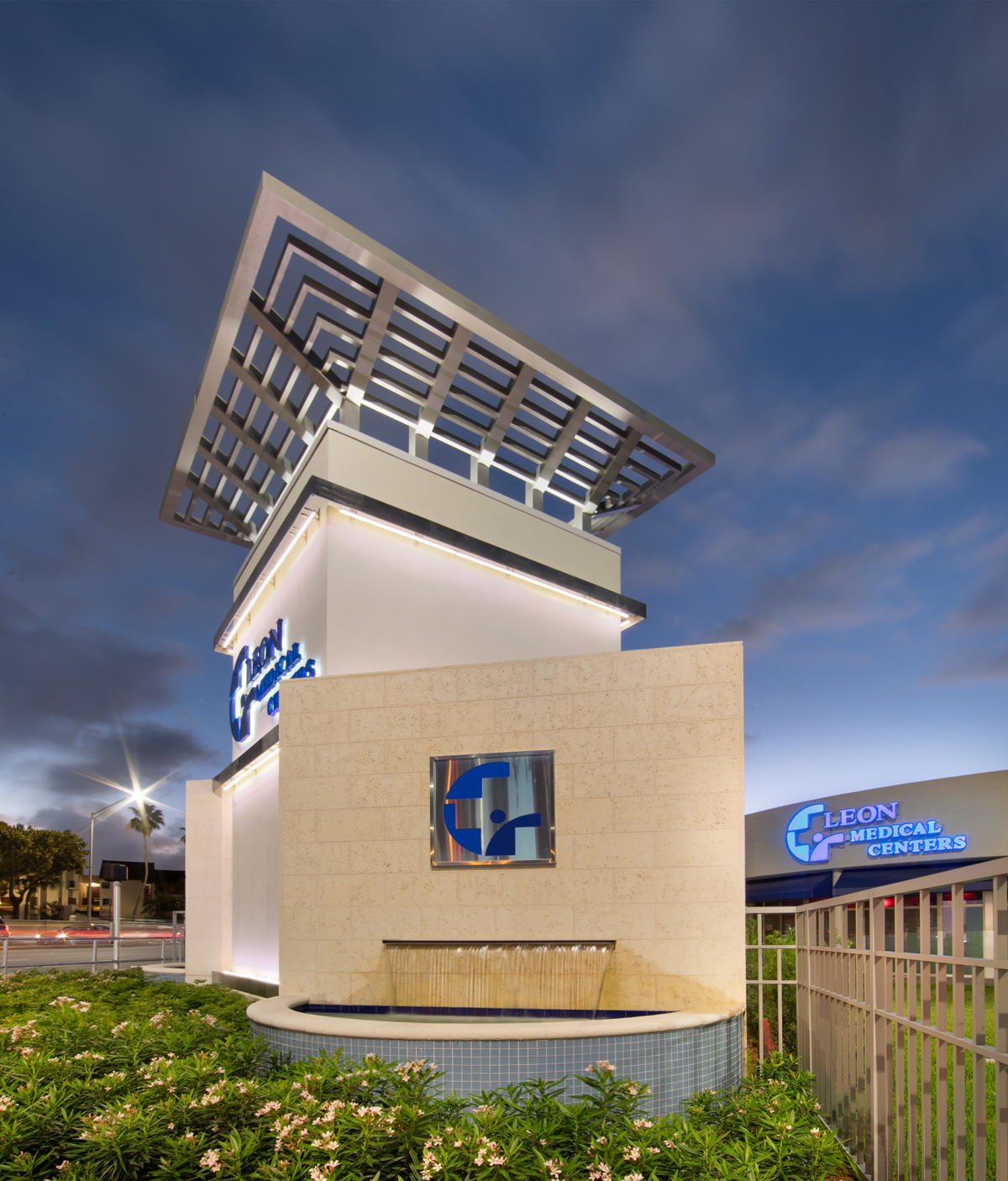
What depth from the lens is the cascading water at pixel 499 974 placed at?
1008 centimetres

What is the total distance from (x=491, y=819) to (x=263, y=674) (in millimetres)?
7966

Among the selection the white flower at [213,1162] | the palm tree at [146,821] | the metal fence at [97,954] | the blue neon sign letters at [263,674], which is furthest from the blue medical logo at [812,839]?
the palm tree at [146,821]

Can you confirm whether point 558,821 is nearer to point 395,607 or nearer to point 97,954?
point 395,607

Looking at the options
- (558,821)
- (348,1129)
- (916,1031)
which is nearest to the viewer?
(916,1031)

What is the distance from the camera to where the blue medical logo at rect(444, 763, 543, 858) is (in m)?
10.7

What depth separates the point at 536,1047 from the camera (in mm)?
7488

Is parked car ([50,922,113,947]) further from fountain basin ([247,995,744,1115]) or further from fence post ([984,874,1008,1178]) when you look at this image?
fence post ([984,874,1008,1178])

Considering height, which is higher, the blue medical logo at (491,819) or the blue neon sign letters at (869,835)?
the blue medical logo at (491,819)

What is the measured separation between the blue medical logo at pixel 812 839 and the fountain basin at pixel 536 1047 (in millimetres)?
23025

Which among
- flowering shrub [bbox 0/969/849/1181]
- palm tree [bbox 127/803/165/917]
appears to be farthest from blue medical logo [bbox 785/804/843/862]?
palm tree [bbox 127/803/165/917]

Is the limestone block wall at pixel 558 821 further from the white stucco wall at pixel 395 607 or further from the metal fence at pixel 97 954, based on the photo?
the metal fence at pixel 97 954

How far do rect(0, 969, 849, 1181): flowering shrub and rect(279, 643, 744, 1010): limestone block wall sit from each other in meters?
2.72

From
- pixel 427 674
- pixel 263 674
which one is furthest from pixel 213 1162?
pixel 263 674

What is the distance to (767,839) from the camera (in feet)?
104
